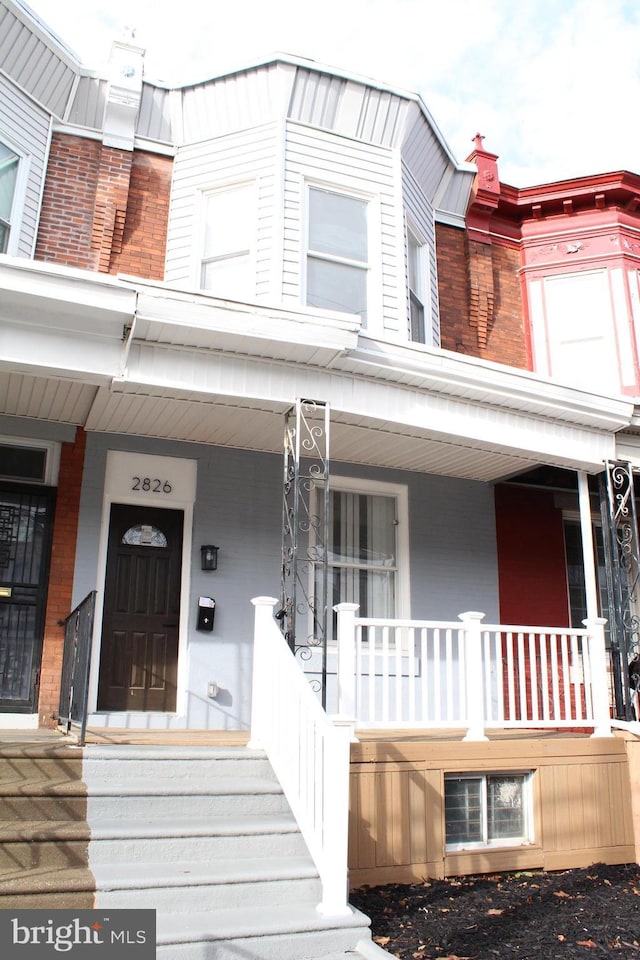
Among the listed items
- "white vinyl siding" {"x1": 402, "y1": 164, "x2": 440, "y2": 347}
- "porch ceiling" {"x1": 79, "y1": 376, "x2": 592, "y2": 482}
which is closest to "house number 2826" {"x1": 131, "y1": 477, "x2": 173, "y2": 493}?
"porch ceiling" {"x1": 79, "y1": 376, "x2": 592, "y2": 482}

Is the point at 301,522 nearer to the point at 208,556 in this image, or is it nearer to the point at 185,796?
the point at 208,556

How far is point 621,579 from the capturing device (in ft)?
26.6

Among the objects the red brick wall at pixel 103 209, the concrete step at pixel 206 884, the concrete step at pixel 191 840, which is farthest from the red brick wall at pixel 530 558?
the concrete step at pixel 206 884

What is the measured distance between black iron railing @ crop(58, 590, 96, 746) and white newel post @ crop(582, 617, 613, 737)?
4247 mm

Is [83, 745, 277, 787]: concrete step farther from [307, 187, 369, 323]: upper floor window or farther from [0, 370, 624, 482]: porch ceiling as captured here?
[307, 187, 369, 323]: upper floor window

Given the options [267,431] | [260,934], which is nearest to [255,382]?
[267,431]

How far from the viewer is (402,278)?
30.2ft

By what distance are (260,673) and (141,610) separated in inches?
92.3

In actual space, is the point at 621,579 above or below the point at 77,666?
above

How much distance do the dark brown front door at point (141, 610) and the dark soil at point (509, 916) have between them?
3093mm

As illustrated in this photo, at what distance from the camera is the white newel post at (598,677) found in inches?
285

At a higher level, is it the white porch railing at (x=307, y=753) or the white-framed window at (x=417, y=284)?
the white-framed window at (x=417, y=284)

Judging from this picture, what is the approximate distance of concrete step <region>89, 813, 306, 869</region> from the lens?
4676 millimetres

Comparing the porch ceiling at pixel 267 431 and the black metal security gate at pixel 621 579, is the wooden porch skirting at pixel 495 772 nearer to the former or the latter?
the black metal security gate at pixel 621 579
